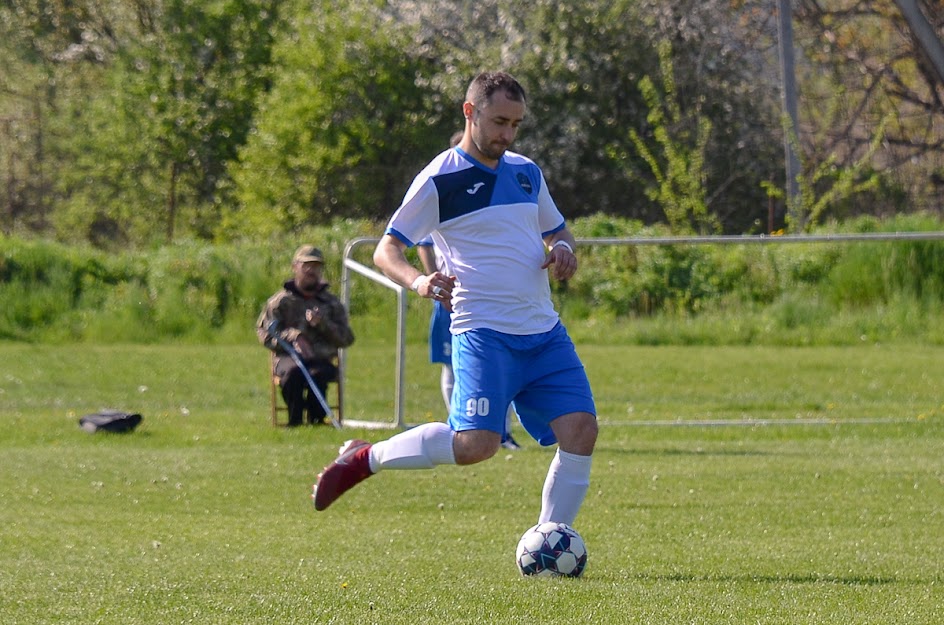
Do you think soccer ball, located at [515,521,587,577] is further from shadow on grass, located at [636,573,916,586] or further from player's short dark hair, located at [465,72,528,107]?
player's short dark hair, located at [465,72,528,107]

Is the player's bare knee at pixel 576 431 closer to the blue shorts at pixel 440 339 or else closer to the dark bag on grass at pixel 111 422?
the blue shorts at pixel 440 339

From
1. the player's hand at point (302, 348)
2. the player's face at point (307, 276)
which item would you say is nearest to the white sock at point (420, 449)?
the player's hand at point (302, 348)

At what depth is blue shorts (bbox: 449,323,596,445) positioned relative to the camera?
5648 millimetres

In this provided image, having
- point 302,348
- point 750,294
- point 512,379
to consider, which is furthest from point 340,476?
point 750,294

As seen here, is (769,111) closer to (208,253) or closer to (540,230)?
(208,253)

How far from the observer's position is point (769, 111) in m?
27.9

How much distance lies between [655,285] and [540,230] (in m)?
9.96

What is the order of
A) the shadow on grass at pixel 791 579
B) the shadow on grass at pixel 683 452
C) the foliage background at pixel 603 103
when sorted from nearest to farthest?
the shadow on grass at pixel 791 579 < the shadow on grass at pixel 683 452 < the foliage background at pixel 603 103

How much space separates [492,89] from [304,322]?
7.19 meters

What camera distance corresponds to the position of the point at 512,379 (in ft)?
18.7

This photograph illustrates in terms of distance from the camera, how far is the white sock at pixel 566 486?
Result: 5.81 metres

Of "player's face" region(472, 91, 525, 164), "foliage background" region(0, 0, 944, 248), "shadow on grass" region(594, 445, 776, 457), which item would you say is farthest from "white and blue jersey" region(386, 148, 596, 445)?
"foliage background" region(0, 0, 944, 248)

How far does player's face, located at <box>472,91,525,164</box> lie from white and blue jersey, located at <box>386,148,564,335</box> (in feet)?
0.37

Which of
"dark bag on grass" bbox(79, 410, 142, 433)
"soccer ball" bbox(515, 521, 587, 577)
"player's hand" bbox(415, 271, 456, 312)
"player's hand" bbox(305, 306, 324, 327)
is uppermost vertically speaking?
"player's hand" bbox(415, 271, 456, 312)
